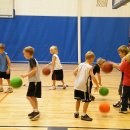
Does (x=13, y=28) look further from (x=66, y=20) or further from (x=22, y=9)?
(x=66, y=20)

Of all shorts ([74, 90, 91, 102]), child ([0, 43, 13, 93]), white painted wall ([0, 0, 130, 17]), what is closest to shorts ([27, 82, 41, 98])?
shorts ([74, 90, 91, 102])

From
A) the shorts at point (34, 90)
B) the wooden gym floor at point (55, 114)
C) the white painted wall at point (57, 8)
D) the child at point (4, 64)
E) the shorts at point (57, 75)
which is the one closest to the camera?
the wooden gym floor at point (55, 114)

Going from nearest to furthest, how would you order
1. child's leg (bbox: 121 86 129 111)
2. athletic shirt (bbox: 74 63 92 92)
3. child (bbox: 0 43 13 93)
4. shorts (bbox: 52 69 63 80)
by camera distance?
athletic shirt (bbox: 74 63 92 92) < child's leg (bbox: 121 86 129 111) < child (bbox: 0 43 13 93) < shorts (bbox: 52 69 63 80)

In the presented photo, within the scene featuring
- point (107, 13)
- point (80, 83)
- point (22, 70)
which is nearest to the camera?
point (80, 83)

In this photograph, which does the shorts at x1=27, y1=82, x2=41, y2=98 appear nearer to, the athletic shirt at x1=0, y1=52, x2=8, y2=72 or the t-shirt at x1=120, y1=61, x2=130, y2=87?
the t-shirt at x1=120, y1=61, x2=130, y2=87

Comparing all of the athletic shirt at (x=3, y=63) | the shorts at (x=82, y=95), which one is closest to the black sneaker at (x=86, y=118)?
the shorts at (x=82, y=95)

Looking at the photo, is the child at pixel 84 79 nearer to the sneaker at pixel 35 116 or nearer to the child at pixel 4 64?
the sneaker at pixel 35 116

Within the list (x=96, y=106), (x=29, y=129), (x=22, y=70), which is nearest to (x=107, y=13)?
(x=22, y=70)

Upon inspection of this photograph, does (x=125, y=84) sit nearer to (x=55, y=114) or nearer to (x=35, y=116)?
(x=55, y=114)

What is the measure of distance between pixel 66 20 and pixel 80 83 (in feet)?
25.3

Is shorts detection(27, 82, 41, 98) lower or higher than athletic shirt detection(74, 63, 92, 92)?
lower

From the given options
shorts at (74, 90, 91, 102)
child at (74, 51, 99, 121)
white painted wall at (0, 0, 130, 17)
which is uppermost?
white painted wall at (0, 0, 130, 17)

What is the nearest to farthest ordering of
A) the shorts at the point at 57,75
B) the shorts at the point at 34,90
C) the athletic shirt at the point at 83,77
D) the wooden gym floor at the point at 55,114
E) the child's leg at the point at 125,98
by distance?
the wooden gym floor at the point at 55,114
the athletic shirt at the point at 83,77
the shorts at the point at 34,90
the child's leg at the point at 125,98
the shorts at the point at 57,75

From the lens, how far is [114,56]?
12.5m
